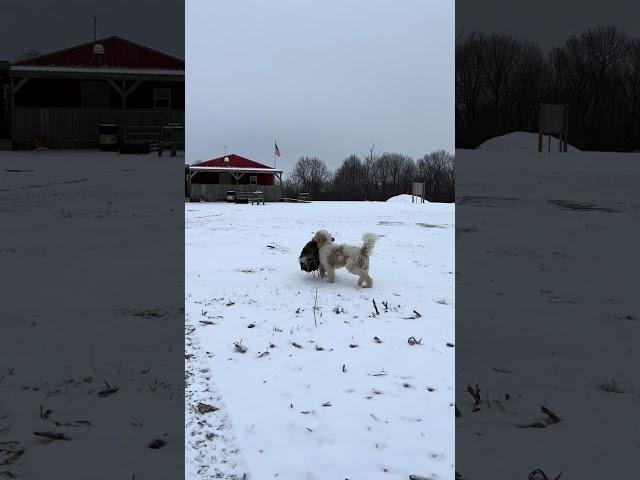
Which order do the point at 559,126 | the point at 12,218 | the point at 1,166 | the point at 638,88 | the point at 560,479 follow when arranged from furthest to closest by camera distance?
the point at 1,166, the point at 559,126, the point at 638,88, the point at 12,218, the point at 560,479

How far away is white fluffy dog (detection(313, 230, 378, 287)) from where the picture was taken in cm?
751

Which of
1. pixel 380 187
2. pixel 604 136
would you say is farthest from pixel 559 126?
pixel 380 187

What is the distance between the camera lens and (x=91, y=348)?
14.8ft

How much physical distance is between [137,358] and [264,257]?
19.5ft

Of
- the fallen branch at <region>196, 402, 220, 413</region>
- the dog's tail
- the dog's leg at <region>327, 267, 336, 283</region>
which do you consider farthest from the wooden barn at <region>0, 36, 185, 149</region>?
the fallen branch at <region>196, 402, 220, 413</region>

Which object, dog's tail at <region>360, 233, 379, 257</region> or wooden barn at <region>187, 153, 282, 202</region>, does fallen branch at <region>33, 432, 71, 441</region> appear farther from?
wooden barn at <region>187, 153, 282, 202</region>

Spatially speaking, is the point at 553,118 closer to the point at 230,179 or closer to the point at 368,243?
the point at 368,243

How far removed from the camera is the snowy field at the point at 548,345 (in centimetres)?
299

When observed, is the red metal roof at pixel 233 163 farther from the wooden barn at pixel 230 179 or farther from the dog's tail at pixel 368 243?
the dog's tail at pixel 368 243

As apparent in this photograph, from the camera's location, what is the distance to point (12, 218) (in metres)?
11.9

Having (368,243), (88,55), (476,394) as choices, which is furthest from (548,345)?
(88,55)

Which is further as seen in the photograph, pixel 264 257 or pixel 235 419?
pixel 264 257

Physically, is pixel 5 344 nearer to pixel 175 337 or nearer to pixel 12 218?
pixel 175 337

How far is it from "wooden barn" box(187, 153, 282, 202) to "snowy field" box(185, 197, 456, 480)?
22736 mm
